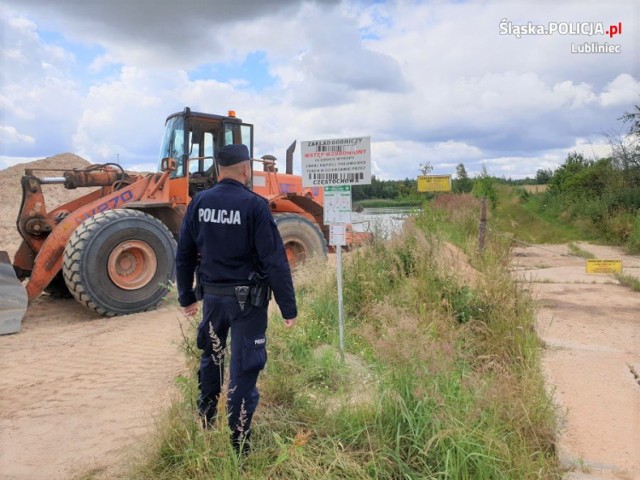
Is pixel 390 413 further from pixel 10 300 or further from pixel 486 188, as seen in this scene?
pixel 486 188

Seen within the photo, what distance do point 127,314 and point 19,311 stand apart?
4.28ft

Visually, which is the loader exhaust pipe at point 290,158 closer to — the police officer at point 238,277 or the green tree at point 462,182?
the police officer at point 238,277

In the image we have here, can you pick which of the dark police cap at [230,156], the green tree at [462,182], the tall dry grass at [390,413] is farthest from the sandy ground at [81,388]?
the green tree at [462,182]

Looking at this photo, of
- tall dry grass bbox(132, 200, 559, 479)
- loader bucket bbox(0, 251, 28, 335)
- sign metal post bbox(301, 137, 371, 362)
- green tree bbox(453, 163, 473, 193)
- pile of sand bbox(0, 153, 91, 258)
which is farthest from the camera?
green tree bbox(453, 163, 473, 193)

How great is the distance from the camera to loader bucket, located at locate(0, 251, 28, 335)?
6.54 m

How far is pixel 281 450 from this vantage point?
3066 mm

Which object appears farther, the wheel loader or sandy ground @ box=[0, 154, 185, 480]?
the wheel loader

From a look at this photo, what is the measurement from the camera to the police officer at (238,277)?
3.16m

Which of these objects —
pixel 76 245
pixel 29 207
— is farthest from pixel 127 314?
pixel 29 207

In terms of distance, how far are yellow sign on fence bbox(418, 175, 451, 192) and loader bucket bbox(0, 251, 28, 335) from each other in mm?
7711

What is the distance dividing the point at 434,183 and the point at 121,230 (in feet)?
22.5

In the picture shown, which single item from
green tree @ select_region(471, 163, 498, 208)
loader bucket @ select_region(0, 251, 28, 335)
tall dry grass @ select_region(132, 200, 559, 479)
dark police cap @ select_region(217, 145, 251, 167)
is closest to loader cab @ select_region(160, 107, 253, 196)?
loader bucket @ select_region(0, 251, 28, 335)

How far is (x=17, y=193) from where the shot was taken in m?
21.0

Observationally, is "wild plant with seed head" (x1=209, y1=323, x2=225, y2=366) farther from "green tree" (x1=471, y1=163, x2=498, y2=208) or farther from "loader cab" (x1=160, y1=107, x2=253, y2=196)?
"green tree" (x1=471, y1=163, x2=498, y2=208)
